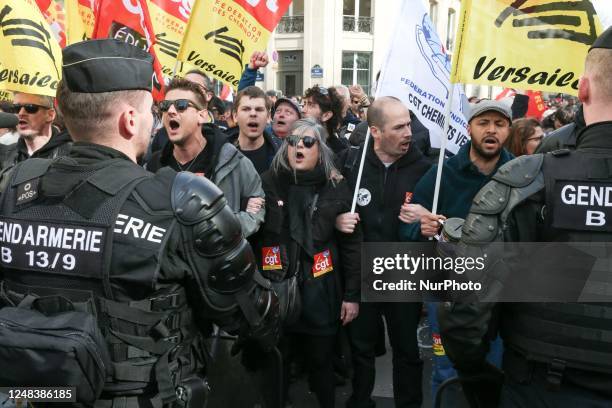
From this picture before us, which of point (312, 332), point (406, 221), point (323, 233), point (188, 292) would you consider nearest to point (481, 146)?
point (406, 221)


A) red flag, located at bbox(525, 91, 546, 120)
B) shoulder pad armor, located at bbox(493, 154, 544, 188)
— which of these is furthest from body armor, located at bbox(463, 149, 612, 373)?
red flag, located at bbox(525, 91, 546, 120)

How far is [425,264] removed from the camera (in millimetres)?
2916

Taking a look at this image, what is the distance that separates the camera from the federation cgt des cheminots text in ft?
6.76

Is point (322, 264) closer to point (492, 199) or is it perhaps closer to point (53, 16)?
point (492, 199)

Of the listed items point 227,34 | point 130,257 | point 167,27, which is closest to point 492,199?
point 130,257

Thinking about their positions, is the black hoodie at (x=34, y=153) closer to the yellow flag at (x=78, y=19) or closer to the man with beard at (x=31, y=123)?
the man with beard at (x=31, y=123)

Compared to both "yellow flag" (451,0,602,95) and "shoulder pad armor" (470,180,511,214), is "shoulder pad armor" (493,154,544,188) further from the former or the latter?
"yellow flag" (451,0,602,95)

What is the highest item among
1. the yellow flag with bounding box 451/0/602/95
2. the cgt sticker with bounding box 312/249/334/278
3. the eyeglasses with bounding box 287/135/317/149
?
the yellow flag with bounding box 451/0/602/95

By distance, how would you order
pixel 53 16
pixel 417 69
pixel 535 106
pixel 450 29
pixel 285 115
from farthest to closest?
A: pixel 450 29 → pixel 535 106 → pixel 53 16 → pixel 285 115 → pixel 417 69

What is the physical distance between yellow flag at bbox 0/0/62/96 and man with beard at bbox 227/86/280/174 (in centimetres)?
144

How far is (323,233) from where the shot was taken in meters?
3.82

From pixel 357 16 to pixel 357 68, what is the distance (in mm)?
2833

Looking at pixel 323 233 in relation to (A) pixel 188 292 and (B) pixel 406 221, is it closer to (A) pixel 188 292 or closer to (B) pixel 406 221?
(B) pixel 406 221

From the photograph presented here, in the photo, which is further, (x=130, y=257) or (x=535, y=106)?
(x=535, y=106)
